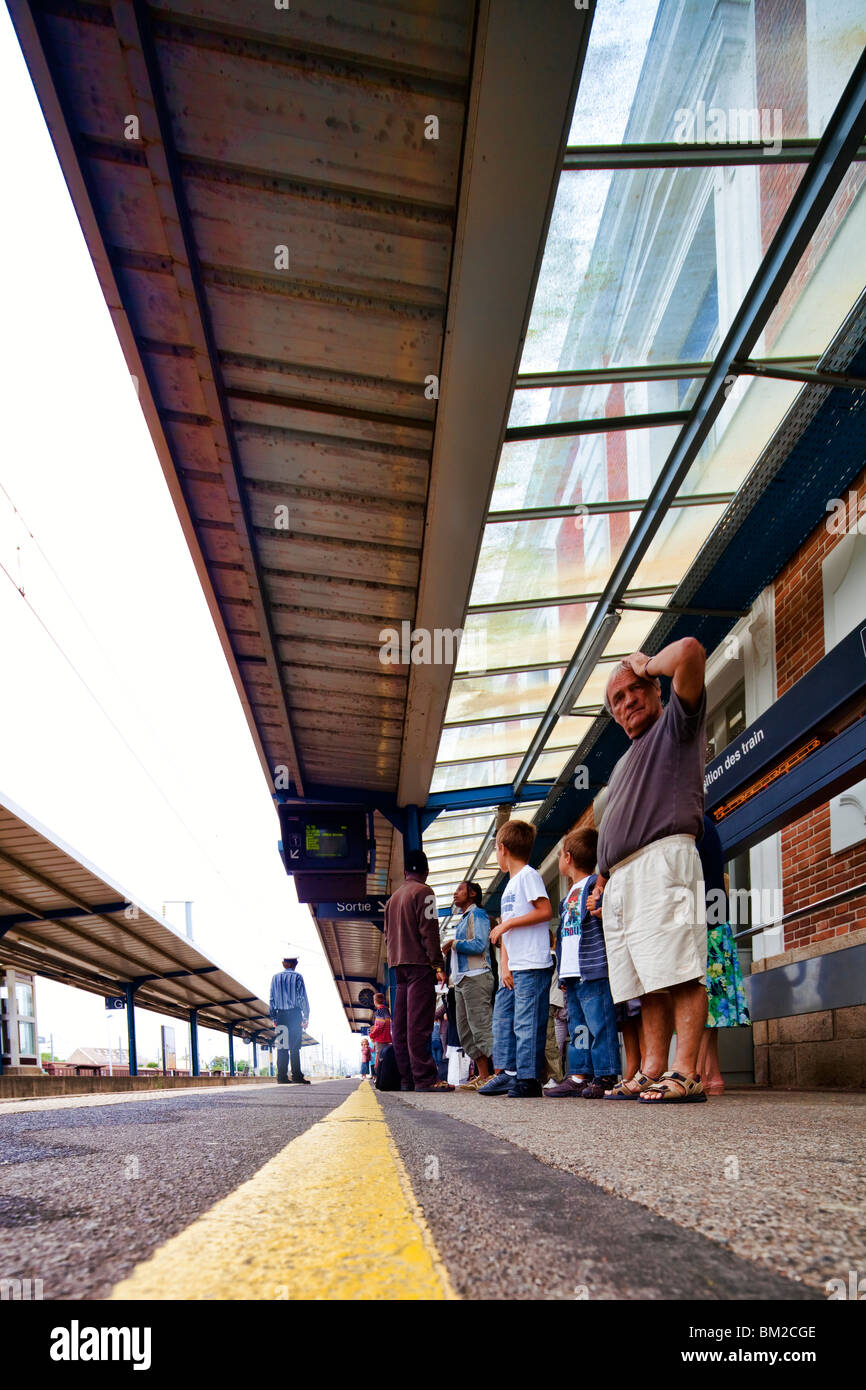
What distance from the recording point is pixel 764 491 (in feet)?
19.3

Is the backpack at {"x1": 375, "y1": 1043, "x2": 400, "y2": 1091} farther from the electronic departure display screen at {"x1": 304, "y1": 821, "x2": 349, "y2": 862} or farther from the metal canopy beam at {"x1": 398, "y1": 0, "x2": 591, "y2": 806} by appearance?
the metal canopy beam at {"x1": 398, "y1": 0, "x2": 591, "y2": 806}

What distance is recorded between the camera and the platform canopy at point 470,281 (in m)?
3.28

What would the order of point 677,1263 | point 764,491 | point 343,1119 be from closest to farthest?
point 677,1263, point 343,1119, point 764,491

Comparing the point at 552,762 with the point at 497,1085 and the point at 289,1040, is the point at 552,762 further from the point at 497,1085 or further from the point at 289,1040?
the point at 497,1085

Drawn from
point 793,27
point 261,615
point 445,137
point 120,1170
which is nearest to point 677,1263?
point 120,1170

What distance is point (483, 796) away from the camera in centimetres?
1158

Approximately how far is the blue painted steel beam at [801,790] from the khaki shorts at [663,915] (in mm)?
1761

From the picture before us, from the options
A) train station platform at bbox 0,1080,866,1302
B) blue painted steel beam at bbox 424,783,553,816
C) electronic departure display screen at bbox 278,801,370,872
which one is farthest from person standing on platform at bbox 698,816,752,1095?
blue painted steel beam at bbox 424,783,553,816

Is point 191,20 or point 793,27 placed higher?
point 793,27

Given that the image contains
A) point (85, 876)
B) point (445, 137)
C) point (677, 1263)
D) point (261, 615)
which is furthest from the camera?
point (85, 876)

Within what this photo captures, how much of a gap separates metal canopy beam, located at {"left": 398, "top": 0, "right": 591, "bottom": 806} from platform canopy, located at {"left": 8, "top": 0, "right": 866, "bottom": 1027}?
12 millimetres

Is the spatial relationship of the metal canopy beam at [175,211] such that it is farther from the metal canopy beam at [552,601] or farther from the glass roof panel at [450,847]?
the glass roof panel at [450,847]

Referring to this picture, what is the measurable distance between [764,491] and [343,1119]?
485cm
